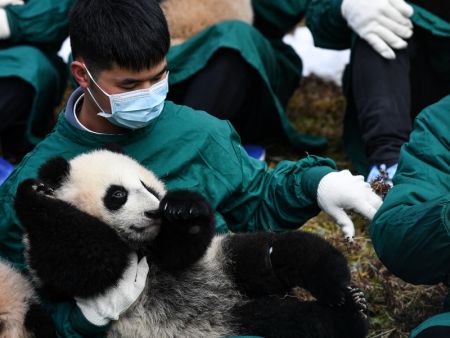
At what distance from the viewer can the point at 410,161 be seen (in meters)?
2.62

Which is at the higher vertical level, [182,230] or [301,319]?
[182,230]

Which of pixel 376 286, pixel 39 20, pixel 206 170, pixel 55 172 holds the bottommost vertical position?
pixel 376 286

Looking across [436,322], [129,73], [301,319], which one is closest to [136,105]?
[129,73]

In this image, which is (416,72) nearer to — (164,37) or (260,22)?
(260,22)

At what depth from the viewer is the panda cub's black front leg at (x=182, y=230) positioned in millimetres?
2254

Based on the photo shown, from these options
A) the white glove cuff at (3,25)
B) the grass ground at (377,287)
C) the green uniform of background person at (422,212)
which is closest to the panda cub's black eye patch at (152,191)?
the green uniform of background person at (422,212)

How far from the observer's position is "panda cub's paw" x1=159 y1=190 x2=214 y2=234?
224 centimetres

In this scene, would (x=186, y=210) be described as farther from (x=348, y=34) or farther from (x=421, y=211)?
(x=348, y=34)

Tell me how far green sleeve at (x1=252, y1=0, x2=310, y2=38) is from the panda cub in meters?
2.30

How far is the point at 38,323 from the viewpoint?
2373 mm

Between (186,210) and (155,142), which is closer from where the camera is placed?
(186,210)

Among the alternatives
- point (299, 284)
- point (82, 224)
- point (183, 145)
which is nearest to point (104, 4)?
point (183, 145)

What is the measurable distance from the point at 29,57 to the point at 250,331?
7.82 feet

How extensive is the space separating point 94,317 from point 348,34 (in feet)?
7.70
